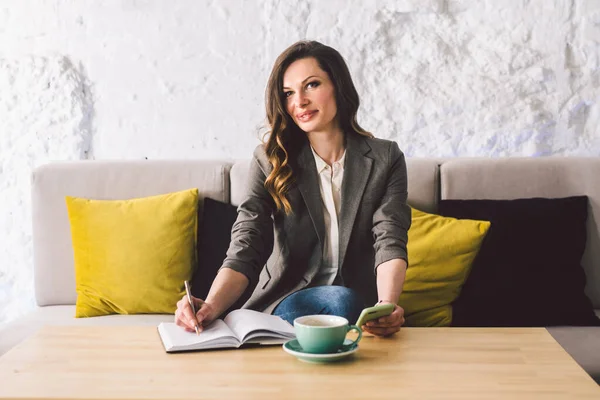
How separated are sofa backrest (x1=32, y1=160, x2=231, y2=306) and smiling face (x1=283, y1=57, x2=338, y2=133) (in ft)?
2.02

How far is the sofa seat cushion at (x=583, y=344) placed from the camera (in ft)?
5.93

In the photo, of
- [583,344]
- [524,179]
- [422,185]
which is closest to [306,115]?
[422,185]

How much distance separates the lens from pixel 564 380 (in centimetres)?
114

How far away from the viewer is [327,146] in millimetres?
1901

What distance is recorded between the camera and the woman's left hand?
1.40 meters

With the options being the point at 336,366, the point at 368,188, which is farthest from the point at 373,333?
the point at 368,188

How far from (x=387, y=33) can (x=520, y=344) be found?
1.54 m

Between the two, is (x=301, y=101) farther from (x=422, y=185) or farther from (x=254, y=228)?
(x=422, y=185)

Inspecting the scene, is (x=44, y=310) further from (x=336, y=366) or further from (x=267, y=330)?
(x=336, y=366)

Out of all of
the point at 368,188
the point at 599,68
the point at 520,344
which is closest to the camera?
the point at 520,344

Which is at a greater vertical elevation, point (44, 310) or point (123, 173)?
point (123, 173)

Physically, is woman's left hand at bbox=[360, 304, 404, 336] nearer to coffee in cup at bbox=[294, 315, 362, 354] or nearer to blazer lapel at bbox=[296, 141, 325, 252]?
coffee in cup at bbox=[294, 315, 362, 354]

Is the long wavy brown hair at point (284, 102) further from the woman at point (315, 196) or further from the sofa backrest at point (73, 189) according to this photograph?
the sofa backrest at point (73, 189)

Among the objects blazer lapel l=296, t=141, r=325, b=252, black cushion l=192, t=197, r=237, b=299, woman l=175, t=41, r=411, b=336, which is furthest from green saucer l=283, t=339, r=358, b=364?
black cushion l=192, t=197, r=237, b=299
